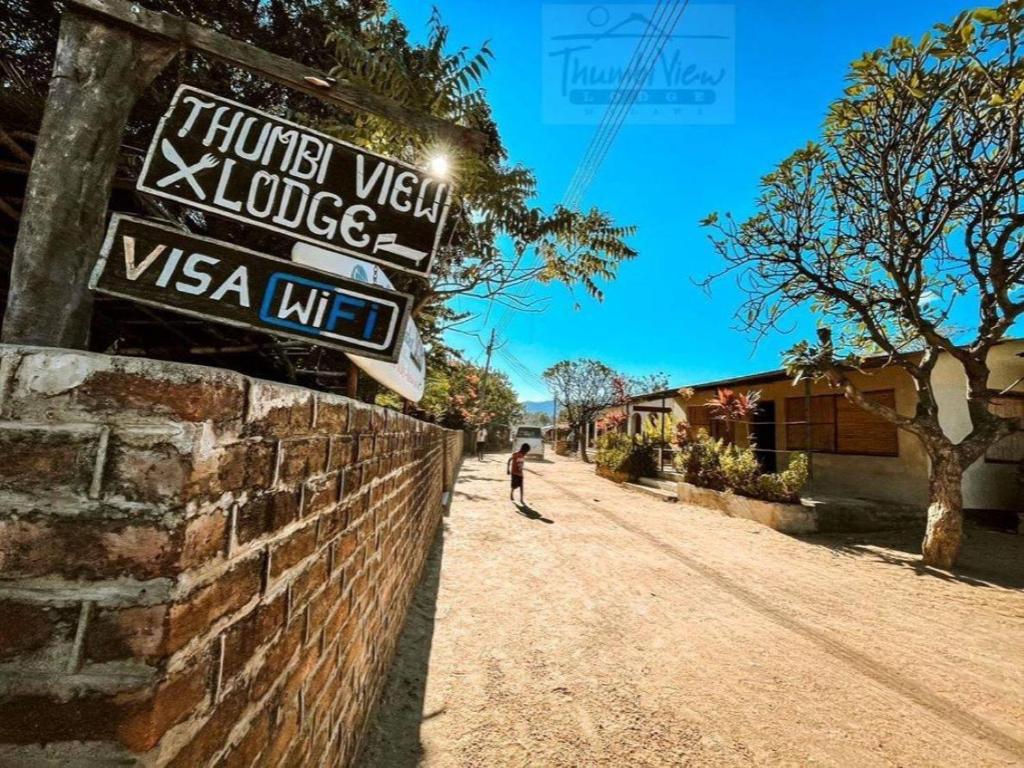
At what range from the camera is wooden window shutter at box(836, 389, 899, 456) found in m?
10.3

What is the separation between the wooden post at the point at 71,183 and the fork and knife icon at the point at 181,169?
0.24 meters

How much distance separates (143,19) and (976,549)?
11.9 m

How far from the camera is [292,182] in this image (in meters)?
1.44

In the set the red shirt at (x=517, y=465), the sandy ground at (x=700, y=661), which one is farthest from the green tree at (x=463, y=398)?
the sandy ground at (x=700, y=661)

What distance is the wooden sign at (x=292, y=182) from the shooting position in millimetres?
1352

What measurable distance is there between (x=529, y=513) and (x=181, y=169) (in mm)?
9082

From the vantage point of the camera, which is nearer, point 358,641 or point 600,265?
point 358,641

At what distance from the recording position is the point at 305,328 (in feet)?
4.49

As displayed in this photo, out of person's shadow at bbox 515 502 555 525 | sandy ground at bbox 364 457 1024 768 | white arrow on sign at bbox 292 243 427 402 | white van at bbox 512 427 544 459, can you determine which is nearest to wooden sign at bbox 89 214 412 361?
white arrow on sign at bbox 292 243 427 402

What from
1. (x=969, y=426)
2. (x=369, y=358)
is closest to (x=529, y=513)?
(x=369, y=358)

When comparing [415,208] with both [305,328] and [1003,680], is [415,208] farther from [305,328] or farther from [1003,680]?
[1003,680]

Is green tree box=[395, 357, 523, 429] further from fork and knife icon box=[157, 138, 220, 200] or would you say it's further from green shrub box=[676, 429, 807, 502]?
fork and knife icon box=[157, 138, 220, 200]

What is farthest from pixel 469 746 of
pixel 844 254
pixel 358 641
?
pixel 844 254

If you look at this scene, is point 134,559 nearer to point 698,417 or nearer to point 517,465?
point 517,465
